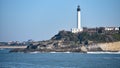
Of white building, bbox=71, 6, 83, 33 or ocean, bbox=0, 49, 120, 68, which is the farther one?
white building, bbox=71, 6, 83, 33

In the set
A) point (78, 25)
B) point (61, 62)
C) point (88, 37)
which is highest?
point (78, 25)

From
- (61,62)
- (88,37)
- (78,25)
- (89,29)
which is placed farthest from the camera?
(89,29)

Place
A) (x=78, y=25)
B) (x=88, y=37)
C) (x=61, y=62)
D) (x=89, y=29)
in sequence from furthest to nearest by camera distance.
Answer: (x=89, y=29) < (x=78, y=25) < (x=88, y=37) < (x=61, y=62)

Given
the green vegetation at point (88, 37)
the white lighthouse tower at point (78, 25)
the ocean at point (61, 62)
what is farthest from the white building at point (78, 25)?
the ocean at point (61, 62)

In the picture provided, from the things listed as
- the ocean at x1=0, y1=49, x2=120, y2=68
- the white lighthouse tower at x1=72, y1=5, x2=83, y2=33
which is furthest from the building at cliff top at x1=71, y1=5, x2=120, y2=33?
the ocean at x1=0, y1=49, x2=120, y2=68

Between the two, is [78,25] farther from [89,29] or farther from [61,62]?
[61,62]

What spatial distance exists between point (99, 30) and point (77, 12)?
11405 millimetres

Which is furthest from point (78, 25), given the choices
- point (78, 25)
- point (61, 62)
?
point (61, 62)

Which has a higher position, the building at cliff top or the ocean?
the building at cliff top

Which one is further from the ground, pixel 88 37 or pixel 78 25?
pixel 78 25

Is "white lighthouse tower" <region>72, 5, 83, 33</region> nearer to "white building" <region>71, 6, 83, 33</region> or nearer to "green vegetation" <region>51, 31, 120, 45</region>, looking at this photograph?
"white building" <region>71, 6, 83, 33</region>

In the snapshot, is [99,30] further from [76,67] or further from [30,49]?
[76,67]

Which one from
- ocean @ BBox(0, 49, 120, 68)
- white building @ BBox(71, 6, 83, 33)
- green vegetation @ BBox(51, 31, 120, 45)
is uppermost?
white building @ BBox(71, 6, 83, 33)

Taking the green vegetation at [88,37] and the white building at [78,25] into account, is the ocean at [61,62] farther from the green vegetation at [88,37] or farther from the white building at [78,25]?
Result: the white building at [78,25]
